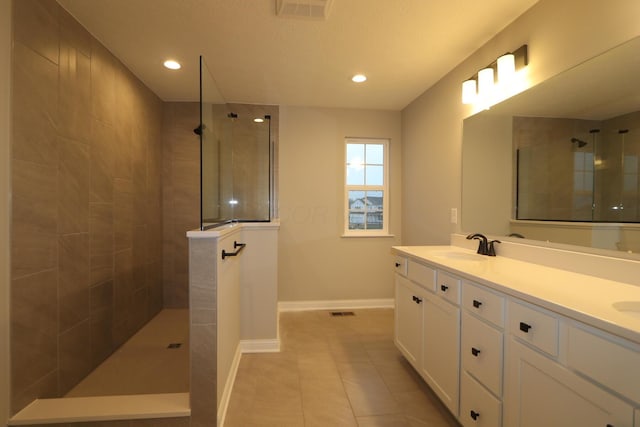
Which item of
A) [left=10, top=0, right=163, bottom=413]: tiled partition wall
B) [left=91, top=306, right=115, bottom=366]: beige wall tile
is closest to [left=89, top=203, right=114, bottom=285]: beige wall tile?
[left=10, top=0, right=163, bottom=413]: tiled partition wall

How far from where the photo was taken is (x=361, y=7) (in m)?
1.89

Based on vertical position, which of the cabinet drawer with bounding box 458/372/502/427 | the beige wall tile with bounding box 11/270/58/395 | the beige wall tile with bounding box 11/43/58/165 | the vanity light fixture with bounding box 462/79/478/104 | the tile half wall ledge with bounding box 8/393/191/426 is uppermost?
the vanity light fixture with bounding box 462/79/478/104

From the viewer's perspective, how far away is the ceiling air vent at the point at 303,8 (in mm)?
1824

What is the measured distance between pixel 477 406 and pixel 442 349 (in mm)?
347

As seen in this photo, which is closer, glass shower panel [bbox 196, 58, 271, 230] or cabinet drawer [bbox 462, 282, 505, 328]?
cabinet drawer [bbox 462, 282, 505, 328]

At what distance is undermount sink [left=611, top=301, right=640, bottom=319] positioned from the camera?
1046mm

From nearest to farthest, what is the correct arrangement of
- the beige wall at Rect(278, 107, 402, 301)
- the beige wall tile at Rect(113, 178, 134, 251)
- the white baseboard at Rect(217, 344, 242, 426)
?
the white baseboard at Rect(217, 344, 242, 426) < the beige wall tile at Rect(113, 178, 134, 251) < the beige wall at Rect(278, 107, 402, 301)

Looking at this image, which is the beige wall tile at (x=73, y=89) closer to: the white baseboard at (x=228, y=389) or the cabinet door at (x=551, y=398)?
the white baseboard at (x=228, y=389)

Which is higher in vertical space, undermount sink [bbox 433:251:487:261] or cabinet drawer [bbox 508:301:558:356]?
undermount sink [bbox 433:251:487:261]

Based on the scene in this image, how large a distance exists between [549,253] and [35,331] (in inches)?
114

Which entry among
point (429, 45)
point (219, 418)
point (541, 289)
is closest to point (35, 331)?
point (219, 418)

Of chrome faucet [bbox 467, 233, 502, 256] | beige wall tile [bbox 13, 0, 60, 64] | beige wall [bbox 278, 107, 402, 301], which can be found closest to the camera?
beige wall tile [bbox 13, 0, 60, 64]

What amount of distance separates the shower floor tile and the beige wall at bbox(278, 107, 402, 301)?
51.4 inches

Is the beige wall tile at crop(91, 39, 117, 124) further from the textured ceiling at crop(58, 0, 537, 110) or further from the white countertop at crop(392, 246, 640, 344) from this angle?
the white countertop at crop(392, 246, 640, 344)
